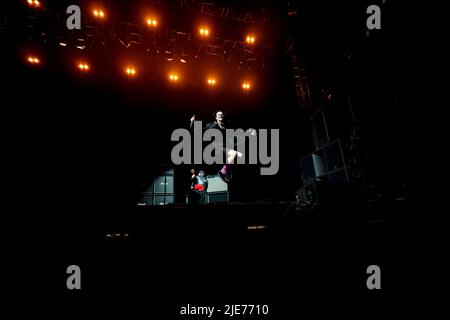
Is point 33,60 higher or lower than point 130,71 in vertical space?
lower

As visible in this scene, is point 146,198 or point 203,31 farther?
point 146,198

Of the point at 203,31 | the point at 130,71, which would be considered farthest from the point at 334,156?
the point at 130,71

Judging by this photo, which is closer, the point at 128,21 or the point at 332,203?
the point at 332,203

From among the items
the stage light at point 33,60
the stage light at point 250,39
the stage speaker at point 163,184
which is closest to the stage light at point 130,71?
the stage light at point 33,60

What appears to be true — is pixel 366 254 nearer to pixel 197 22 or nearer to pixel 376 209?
pixel 376 209

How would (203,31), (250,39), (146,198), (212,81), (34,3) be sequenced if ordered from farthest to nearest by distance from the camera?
1. (146,198)
2. (212,81)
3. (250,39)
4. (203,31)
5. (34,3)

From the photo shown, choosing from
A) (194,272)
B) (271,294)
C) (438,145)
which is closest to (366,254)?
(271,294)

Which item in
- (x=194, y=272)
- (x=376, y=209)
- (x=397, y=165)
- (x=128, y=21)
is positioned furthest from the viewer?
(x=128, y=21)

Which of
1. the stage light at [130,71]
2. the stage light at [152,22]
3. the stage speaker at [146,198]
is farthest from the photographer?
the stage speaker at [146,198]

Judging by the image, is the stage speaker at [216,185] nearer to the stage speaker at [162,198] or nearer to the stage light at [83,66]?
the stage speaker at [162,198]

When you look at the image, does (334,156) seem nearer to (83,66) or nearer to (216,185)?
(216,185)

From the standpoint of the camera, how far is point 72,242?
2033 millimetres

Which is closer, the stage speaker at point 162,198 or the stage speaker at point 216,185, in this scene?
the stage speaker at point 216,185
